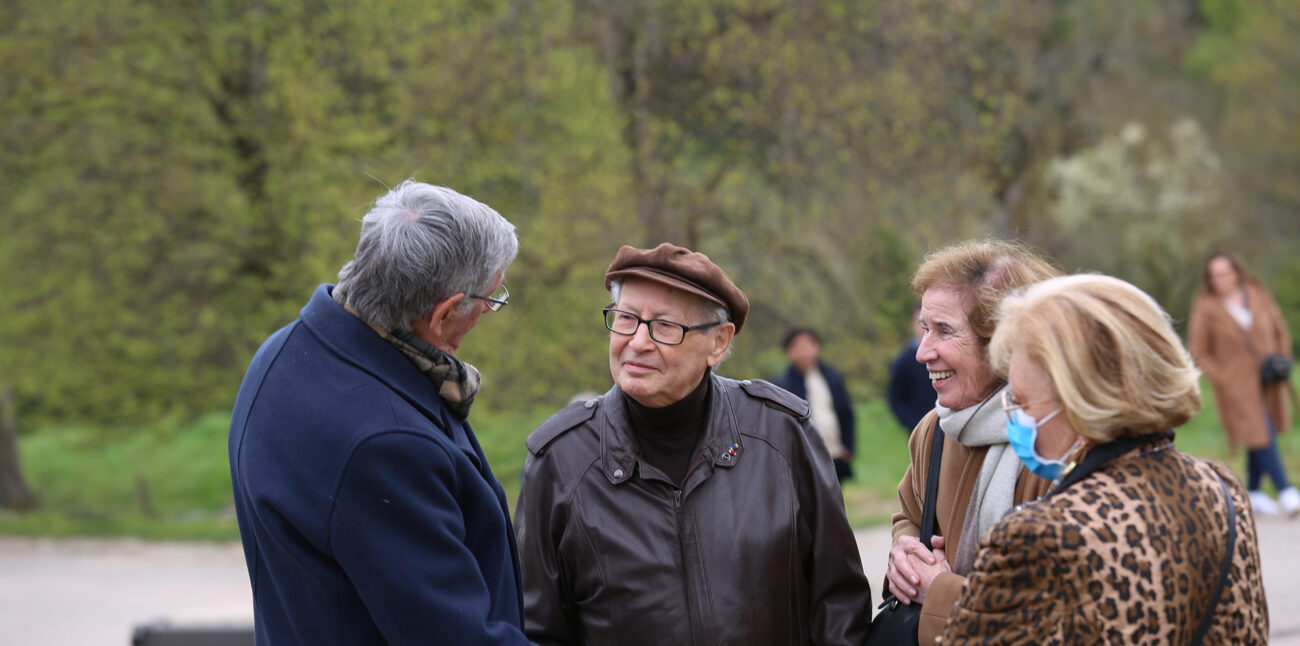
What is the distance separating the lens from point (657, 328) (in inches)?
114

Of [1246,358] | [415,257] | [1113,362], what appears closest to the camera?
[1113,362]

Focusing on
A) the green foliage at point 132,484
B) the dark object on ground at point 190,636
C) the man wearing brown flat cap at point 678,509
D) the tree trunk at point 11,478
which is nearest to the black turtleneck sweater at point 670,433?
the man wearing brown flat cap at point 678,509

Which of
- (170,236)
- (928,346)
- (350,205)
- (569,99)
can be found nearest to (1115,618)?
(928,346)

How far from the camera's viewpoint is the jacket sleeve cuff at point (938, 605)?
2.51 m

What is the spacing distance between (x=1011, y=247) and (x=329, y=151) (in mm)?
10124

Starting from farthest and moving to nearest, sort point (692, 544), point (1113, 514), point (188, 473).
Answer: point (188, 473) < point (692, 544) < point (1113, 514)

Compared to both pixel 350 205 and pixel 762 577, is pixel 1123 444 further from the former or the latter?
pixel 350 205

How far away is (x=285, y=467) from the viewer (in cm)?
217

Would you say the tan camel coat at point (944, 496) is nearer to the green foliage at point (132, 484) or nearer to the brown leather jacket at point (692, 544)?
the brown leather jacket at point (692, 544)

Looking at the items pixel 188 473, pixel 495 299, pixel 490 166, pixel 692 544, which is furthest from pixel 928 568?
pixel 188 473

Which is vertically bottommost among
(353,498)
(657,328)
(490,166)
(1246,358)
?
(353,498)

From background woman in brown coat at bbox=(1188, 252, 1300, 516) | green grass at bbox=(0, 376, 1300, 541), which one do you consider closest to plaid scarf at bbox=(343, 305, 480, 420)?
green grass at bbox=(0, 376, 1300, 541)

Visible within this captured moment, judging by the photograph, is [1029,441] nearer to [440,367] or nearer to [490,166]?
[440,367]

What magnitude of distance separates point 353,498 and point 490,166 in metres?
10.3
